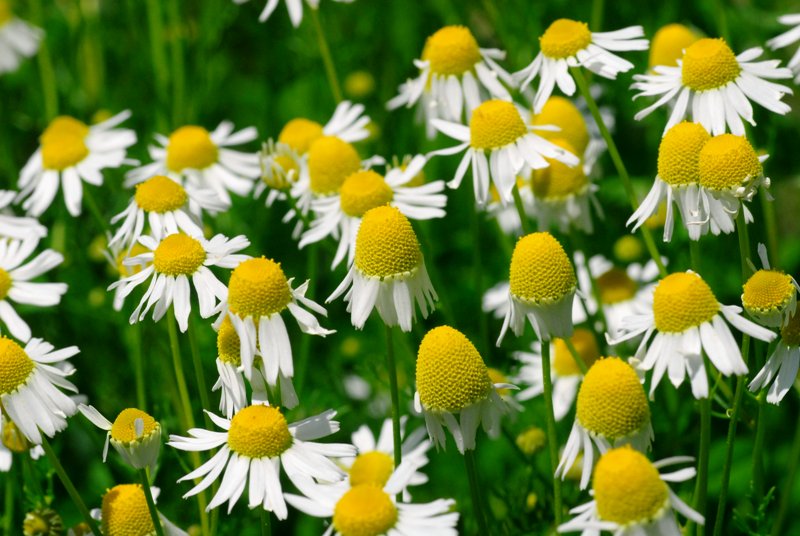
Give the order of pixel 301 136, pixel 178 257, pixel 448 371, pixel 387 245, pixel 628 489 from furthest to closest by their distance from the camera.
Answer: pixel 301 136, pixel 178 257, pixel 387 245, pixel 448 371, pixel 628 489

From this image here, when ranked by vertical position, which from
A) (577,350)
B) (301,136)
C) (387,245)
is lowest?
(577,350)

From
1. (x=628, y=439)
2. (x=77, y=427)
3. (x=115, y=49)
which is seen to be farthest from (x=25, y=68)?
(x=628, y=439)

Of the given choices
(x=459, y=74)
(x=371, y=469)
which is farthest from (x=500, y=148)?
(x=371, y=469)

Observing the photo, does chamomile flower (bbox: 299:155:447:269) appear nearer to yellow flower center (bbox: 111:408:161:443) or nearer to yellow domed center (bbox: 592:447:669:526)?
yellow flower center (bbox: 111:408:161:443)

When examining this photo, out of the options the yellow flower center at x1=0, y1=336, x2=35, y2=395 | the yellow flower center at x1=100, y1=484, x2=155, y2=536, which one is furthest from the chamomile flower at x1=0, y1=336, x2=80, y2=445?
the yellow flower center at x1=100, y1=484, x2=155, y2=536

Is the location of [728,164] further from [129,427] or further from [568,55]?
[129,427]

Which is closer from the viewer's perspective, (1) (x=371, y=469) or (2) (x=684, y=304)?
(2) (x=684, y=304)
